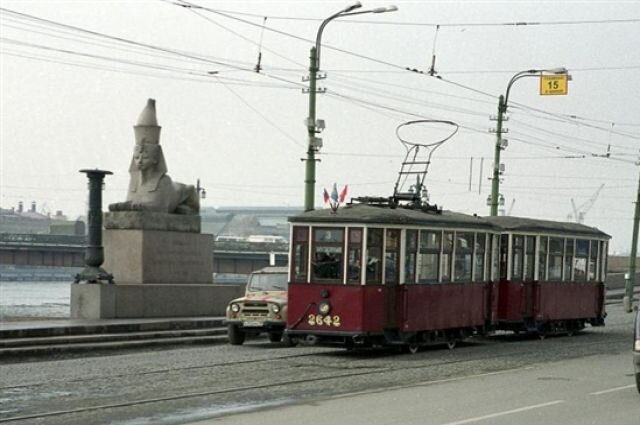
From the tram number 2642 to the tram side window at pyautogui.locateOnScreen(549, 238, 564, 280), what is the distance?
29.7ft

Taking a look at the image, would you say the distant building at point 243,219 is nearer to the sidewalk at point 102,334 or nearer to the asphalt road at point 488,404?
the sidewalk at point 102,334

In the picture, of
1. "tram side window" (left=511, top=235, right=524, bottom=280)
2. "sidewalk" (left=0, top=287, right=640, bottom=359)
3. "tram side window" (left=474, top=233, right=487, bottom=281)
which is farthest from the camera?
"tram side window" (left=511, top=235, right=524, bottom=280)

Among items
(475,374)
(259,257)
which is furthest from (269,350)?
(259,257)

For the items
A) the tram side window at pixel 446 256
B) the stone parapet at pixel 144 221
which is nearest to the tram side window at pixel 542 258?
the tram side window at pixel 446 256

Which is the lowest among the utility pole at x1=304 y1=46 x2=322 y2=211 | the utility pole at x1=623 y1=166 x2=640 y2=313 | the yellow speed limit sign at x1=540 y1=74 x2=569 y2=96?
the utility pole at x1=623 y1=166 x2=640 y2=313

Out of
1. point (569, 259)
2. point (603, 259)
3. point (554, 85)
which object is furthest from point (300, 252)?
point (554, 85)

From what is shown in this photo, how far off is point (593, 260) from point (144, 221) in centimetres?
1177

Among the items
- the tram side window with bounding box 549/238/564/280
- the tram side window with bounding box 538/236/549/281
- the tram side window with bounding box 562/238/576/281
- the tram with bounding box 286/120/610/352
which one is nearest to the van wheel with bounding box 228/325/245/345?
the tram with bounding box 286/120/610/352

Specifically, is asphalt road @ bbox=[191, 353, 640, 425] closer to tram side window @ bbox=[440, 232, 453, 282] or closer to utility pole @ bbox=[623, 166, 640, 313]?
tram side window @ bbox=[440, 232, 453, 282]

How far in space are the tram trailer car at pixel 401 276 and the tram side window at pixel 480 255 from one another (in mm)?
21

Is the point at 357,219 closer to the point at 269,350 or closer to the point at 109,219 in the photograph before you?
the point at 269,350

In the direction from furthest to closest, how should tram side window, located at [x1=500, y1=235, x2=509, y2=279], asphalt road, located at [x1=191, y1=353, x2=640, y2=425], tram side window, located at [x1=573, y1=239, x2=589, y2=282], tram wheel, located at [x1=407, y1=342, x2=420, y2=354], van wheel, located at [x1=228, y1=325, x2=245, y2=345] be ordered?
1. tram side window, located at [x1=573, y1=239, x2=589, y2=282]
2. tram side window, located at [x1=500, y1=235, x2=509, y2=279]
3. van wheel, located at [x1=228, y1=325, x2=245, y2=345]
4. tram wheel, located at [x1=407, y1=342, x2=420, y2=354]
5. asphalt road, located at [x1=191, y1=353, x2=640, y2=425]

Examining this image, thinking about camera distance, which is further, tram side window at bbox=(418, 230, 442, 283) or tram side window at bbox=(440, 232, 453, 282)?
tram side window at bbox=(440, 232, 453, 282)

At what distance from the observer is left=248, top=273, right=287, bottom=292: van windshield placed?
85.6 ft
